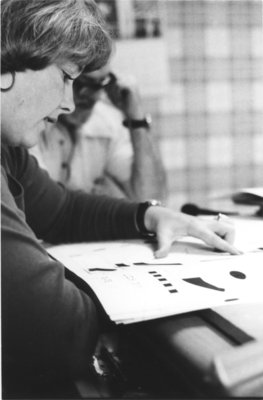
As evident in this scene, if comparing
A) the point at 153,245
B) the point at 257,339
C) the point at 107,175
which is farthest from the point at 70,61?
the point at 107,175

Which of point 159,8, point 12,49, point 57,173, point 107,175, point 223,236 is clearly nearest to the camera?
point 12,49

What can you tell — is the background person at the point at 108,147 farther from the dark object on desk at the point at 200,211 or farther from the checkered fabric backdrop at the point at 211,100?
the dark object on desk at the point at 200,211

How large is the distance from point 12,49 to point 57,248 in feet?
1.36

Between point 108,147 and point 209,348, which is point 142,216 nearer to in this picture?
point 209,348

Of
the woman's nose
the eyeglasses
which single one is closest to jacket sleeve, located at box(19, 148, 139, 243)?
the woman's nose

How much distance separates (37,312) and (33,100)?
332 millimetres

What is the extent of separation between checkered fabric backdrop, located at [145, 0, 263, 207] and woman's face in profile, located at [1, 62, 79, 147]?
151cm

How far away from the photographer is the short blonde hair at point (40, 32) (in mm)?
738

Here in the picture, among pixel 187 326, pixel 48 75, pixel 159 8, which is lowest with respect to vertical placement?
pixel 187 326

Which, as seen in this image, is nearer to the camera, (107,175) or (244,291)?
(244,291)

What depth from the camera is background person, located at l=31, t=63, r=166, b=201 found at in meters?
1.84

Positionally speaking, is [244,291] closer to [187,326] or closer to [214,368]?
[187,326]

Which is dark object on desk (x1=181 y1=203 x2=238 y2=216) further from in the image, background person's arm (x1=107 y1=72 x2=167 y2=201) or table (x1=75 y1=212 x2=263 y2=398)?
background person's arm (x1=107 y1=72 x2=167 y2=201)

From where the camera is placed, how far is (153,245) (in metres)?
0.97
